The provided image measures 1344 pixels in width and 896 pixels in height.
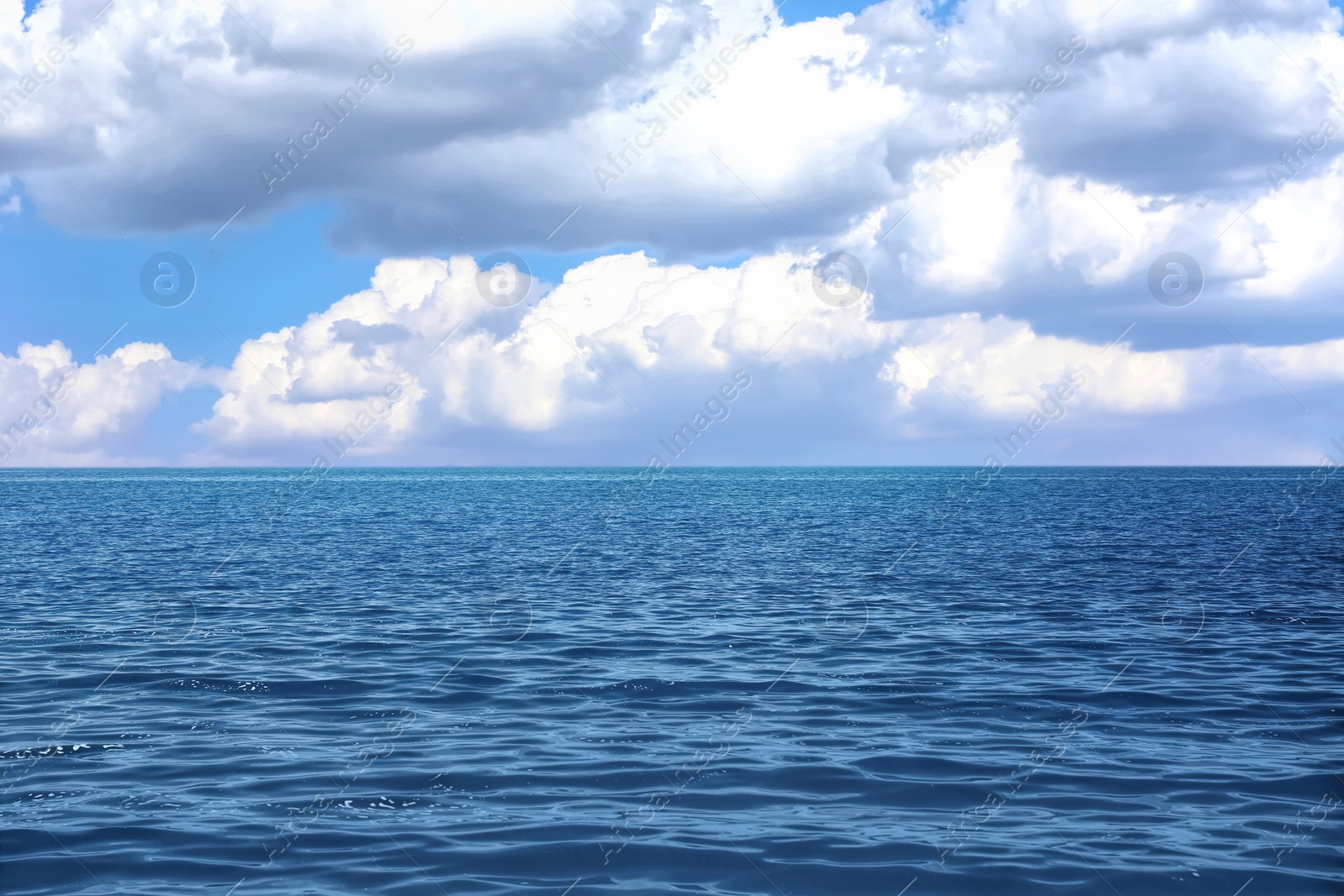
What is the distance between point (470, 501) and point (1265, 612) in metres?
103

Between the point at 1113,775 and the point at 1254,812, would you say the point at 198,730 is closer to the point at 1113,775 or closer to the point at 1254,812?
the point at 1113,775

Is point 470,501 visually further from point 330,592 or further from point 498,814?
point 498,814

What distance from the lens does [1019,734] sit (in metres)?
17.0

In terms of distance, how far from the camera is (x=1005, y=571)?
4250 cm

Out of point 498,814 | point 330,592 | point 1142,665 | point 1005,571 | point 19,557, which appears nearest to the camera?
point 498,814

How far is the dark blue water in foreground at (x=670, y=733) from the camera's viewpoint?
11.6 meters

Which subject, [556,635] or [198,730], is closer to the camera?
[198,730]

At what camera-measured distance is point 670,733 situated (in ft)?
56.0

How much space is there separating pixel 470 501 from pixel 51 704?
10738cm

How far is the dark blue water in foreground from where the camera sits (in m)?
11.6

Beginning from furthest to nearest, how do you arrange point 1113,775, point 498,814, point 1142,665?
point 1142,665 < point 1113,775 < point 498,814

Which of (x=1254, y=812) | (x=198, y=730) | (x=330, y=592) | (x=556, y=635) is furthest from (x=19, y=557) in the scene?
(x=1254, y=812)

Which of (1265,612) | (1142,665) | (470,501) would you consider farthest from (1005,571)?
(470,501)

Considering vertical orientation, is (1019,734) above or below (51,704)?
below
